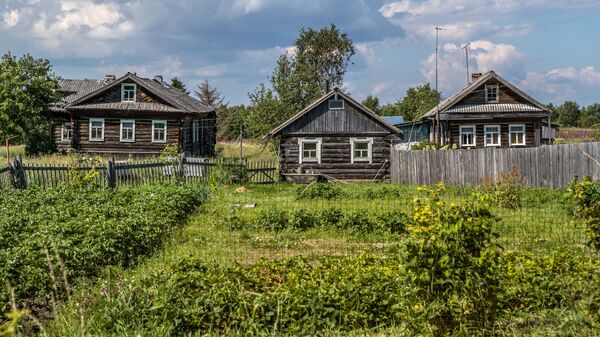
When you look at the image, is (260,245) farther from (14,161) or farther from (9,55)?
(9,55)

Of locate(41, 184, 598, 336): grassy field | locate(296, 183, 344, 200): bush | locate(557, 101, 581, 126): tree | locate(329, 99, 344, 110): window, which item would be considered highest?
locate(557, 101, 581, 126): tree

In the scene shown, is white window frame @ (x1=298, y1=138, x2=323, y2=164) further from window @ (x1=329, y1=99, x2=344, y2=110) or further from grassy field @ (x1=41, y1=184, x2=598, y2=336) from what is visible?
grassy field @ (x1=41, y1=184, x2=598, y2=336)

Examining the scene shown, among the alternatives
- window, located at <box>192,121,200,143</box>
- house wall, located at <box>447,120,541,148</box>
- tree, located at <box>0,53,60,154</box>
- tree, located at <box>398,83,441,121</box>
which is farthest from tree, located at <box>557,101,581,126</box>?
tree, located at <box>0,53,60,154</box>

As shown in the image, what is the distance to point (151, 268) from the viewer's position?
9008mm

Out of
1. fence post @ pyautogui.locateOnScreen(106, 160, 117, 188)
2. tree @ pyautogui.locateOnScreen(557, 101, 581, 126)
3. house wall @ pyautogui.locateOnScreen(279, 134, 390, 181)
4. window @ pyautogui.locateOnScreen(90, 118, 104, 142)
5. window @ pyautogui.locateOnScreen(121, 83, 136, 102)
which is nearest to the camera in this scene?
fence post @ pyautogui.locateOnScreen(106, 160, 117, 188)

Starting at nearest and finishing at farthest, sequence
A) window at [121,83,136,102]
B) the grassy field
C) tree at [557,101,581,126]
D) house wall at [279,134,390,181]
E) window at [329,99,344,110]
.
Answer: the grassy field → house wall at [279,134,390,181] → window at [329,99,344,110] → window at [121,83,136,102] → tree at [557,101,581,126]

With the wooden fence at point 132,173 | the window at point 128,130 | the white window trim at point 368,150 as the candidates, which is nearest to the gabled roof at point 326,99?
the white window trim at point 368,150

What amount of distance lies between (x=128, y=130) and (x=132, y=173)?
51.5 ft

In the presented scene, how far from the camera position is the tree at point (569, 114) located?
310 ft

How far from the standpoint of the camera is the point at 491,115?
3609 centimetres

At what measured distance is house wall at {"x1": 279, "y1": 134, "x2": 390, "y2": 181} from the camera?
98.4 ft

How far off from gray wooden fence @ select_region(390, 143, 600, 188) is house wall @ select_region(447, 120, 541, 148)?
10.1 metres

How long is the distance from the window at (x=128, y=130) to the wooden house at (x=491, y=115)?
57.5 feet

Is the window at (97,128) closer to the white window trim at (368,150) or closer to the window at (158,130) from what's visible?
the window at (158,130)
